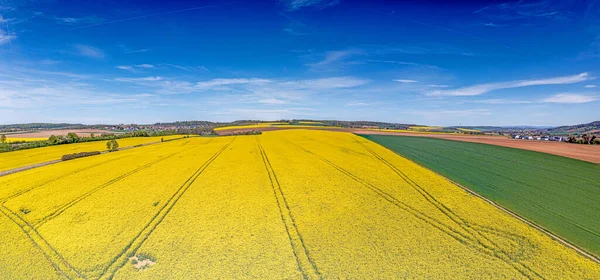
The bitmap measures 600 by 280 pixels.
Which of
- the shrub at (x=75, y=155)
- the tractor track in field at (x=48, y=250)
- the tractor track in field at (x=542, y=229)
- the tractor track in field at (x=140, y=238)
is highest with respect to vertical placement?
the shrub at (x=75, y=155)

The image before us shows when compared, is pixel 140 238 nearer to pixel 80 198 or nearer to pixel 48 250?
pixel 48 250

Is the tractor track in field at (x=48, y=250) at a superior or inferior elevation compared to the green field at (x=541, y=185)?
inferior

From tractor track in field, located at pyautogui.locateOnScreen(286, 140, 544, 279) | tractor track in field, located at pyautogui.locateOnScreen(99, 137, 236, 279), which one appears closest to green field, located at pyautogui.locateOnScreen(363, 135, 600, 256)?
tractor track in field, located at pyautogui.locateOnScreen(286, 140, 544, 279)

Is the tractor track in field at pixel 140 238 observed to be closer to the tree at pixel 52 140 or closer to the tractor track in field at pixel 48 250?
the tractor track in field at pixel 48 250

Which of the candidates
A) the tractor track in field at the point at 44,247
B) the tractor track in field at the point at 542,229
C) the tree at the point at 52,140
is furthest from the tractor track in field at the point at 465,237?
the tree at the point at 52,140

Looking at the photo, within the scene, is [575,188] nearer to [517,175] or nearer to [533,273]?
[517,175]

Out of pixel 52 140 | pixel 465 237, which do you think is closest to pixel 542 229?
pixel 465 237
